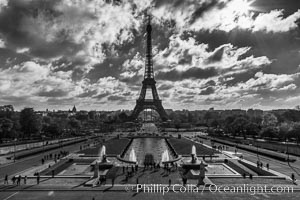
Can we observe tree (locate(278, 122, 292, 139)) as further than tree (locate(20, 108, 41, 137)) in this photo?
No

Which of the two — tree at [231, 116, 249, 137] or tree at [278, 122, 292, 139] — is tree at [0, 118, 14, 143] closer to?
tree at [278, 122, 292, 139]

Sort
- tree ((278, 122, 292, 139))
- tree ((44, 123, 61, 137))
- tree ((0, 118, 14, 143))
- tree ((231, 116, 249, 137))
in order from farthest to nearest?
tree ((231, 116, 249, 137)) < tree ((44, 123, 61, 137)) < tree ((278, 122, 292, 139)) < tree ((0, 118, 14, 143))

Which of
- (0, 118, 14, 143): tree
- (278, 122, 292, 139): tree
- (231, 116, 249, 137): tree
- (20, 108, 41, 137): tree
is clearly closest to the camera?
(0, 118, 14, 143): tree

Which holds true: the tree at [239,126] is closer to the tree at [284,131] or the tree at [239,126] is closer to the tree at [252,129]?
the tree at [252,129]

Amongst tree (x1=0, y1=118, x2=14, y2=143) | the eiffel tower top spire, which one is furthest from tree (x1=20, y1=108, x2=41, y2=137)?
the eiffel tower top spire

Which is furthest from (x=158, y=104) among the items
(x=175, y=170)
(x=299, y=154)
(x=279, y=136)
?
(x=175, y=170)

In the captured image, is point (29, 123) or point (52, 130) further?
point (52, 130)

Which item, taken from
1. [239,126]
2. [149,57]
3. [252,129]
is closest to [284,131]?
[252,129]

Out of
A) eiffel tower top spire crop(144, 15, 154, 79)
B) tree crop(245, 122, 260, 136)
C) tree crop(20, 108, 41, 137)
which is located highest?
eiffel tower top spire crop(144, 15, 154, 79)

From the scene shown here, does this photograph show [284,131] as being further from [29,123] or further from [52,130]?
[29,123]

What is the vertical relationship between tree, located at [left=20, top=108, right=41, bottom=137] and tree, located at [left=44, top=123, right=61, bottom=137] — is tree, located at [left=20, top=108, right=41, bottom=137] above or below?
above

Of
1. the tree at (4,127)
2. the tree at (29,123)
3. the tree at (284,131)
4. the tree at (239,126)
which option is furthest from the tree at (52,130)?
the tree at (284,131)

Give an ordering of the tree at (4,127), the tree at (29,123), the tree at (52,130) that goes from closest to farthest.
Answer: the tree at (4,127) → the tree at (29,123) → the tree at (52,130)

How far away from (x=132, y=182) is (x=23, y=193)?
1082 centimetres
